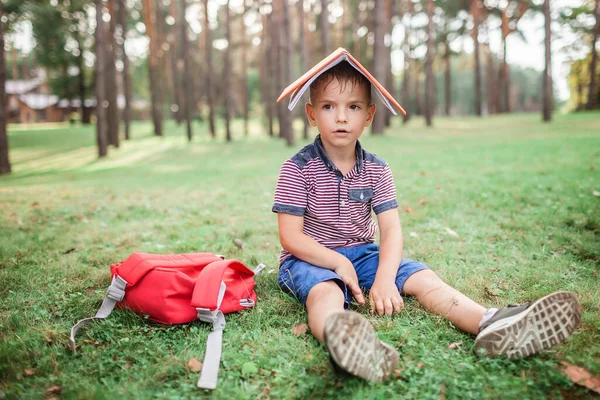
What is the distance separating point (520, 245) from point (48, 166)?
13.3 m

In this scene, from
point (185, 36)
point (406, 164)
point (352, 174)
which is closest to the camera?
point (352, 174)

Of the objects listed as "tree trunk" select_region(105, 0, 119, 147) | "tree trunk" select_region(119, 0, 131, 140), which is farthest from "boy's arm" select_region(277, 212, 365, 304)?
"tree trunk" select_region(119, 0, 131, 140)

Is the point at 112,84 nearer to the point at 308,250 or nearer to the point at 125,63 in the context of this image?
the point at 125,63

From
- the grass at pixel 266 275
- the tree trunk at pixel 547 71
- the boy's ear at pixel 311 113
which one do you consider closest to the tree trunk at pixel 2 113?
the grass at pixel 266 275

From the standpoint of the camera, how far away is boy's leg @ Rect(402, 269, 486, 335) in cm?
217

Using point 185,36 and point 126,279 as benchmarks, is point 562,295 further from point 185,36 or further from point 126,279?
point 185,36

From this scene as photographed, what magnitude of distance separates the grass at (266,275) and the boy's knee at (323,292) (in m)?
0.20

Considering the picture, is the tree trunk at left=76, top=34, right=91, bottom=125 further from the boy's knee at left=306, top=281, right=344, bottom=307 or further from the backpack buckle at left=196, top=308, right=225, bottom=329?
the boy's knee at left=306, top=281, right=344, bottom=307

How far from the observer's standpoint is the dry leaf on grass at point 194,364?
1.95 m

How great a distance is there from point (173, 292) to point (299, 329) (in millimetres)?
722

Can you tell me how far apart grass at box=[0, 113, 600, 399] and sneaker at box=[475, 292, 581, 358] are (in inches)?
2.9

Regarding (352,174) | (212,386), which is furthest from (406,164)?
(212,386)

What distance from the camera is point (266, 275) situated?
3.18 meters

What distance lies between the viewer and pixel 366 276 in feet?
8.89
